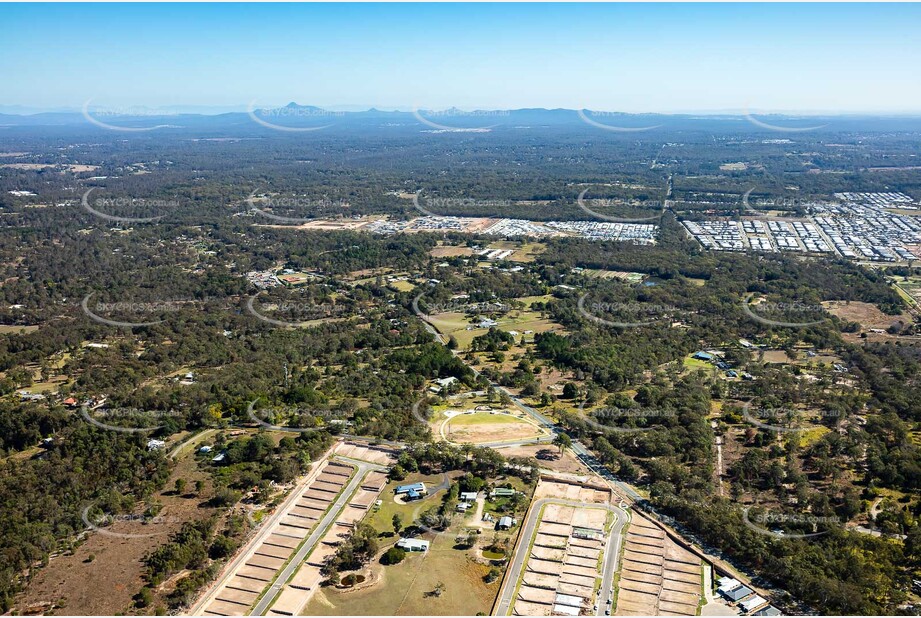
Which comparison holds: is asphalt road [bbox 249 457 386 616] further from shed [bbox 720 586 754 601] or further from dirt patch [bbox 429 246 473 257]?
dirt patch [bbox 429 246 473 257]

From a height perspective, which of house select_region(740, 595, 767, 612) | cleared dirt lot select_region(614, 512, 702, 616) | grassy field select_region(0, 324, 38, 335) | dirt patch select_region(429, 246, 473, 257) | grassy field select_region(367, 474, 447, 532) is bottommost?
grassy field select_region(0, 324, 38, 335)

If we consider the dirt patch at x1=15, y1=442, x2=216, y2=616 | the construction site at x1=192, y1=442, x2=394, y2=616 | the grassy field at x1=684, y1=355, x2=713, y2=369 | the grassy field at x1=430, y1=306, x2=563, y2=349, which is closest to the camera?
the construction site at x1=192, y1=442, x2=394, y2=616

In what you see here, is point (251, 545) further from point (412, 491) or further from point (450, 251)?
point (450, 251)

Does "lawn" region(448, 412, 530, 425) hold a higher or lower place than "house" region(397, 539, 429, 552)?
lower

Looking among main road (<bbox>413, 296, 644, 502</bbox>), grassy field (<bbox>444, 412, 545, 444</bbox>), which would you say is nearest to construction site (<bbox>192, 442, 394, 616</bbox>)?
grassy field (<bbox>444, 412, 545, 444</bbox>)

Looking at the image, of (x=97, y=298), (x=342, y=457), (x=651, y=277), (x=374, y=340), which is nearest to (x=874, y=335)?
(x=651, y=277)

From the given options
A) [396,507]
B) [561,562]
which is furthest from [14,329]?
[561,562]
